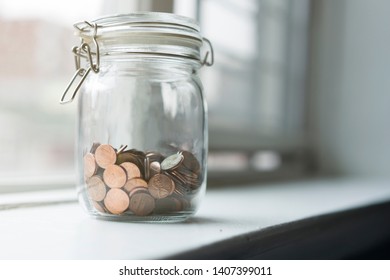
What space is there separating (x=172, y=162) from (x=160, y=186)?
1.2 inches

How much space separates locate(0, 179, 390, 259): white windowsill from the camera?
509 mm

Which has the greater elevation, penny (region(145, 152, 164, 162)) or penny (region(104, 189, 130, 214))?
penny (region(145, 152, 164, 162))

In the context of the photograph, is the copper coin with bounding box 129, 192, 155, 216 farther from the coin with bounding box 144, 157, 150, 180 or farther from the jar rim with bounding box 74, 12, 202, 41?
the jar rim with bounding box 74, 12, 202, 41

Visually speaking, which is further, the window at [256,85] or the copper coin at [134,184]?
the window at [256,85]

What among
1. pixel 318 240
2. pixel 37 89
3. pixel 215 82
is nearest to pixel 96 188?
pixel 318 240

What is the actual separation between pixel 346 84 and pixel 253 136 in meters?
0.40

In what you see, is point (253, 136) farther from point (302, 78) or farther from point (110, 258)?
point (110, 258)

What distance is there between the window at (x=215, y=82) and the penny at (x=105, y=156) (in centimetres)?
30

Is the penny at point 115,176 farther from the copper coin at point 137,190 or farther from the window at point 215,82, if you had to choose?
the window at point 215,82

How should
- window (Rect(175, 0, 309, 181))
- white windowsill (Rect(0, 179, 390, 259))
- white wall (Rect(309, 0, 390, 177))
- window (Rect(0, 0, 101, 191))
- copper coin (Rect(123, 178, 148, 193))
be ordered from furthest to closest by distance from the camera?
1. white wall (Rect(309, 0, 390, 177))
2. window (Rect(175, 0, 309, 181))
3. window (Rect(0, 0, 101, 191))
4. copper coin (Rect(123, 178, 148, 193))
5. white windowsill (Rect(0, 179, 390, 259))

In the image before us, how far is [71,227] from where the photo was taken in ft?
2.03

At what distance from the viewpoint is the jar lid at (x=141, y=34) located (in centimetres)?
65

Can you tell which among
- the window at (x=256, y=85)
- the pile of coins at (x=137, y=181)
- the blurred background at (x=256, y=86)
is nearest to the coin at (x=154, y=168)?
the pile of coins at (x=137, y=181)

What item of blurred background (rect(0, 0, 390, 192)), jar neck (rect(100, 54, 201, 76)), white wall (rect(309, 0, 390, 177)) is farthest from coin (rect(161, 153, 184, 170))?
white wall (rect(309, 0, 390, 177))
